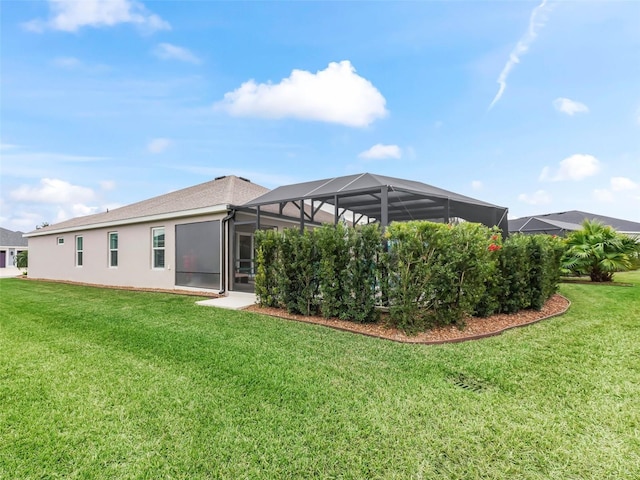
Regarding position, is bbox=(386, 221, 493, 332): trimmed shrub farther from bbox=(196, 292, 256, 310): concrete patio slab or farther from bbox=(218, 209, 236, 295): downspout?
bbox=(218, 209, 236, 295): downspout

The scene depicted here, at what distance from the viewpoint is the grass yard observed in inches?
89.7

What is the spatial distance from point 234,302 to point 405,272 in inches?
210

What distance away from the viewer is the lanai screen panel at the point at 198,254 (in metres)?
10.9

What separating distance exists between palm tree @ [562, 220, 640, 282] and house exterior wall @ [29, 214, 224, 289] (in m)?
13.3

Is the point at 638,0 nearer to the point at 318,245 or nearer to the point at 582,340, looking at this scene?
the point at 582,340

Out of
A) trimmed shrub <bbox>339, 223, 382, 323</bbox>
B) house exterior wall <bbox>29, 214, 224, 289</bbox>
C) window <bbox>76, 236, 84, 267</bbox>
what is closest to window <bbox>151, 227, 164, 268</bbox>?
house exterior wall <bbox>29, 214, 224, 289</bbox>

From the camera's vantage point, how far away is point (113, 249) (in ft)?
49.2

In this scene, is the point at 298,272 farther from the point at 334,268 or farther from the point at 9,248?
the point at 9,248

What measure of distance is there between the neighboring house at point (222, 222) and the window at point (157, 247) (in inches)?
1.5

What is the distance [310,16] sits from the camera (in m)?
10.5

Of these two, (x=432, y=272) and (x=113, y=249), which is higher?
(x=113, y=249)

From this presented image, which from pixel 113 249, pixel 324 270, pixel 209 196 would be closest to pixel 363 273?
pixel 324 270

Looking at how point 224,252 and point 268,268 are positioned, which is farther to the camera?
point 224,252

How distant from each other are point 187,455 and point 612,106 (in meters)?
15.3
